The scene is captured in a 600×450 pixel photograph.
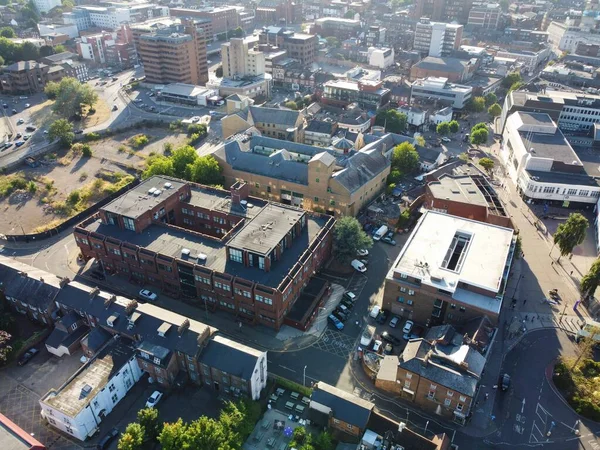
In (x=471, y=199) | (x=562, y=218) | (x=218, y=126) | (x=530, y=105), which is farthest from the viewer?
(x=218, y=126)

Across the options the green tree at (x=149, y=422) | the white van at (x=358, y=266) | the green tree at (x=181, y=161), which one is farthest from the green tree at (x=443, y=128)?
the green tree at (x=149, y=422)

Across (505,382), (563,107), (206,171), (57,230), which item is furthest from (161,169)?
(563,107)

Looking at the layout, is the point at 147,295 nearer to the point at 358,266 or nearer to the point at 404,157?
the point at 358,266

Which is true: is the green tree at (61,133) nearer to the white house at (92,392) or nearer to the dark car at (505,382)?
the white house at (92,392)

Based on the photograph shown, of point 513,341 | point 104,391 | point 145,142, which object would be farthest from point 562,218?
point 145,142

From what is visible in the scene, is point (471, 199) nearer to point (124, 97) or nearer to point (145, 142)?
point (145, 142)

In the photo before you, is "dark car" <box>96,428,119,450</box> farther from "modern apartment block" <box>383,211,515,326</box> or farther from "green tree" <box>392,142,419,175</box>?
"green tree" <box>392,142,419,175</box>
